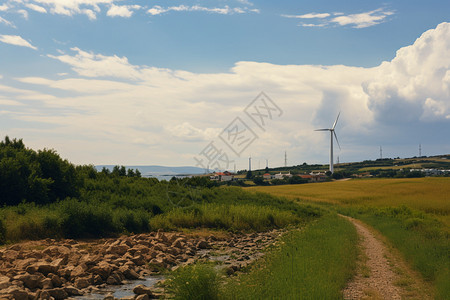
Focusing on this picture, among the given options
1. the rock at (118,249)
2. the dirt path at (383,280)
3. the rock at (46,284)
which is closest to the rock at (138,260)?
the rock at (118,249)

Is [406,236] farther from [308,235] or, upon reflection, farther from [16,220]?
[16,220]

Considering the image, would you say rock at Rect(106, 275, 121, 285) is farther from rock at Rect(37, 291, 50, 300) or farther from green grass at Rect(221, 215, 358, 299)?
green grass at Rect(221, 215, 358, 299)

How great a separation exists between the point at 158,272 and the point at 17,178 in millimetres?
17180

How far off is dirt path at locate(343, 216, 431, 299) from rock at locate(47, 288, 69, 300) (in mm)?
8377

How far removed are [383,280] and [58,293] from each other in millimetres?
10551

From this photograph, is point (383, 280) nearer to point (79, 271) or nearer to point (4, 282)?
point (79, 271)

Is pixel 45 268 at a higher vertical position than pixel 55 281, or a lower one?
higher

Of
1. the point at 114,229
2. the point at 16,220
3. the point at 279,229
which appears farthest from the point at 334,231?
the point at 16,220

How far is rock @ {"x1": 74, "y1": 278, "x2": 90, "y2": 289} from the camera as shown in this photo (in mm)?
13453

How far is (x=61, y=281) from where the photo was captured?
1345 centimetres

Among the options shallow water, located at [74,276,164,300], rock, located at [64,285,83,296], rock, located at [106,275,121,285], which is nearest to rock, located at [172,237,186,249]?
shallow water, located at [74,276,164,300]

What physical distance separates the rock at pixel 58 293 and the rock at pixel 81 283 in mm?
997

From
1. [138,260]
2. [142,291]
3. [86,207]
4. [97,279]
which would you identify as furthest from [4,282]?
[86,207]

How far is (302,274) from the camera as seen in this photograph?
1205cm
